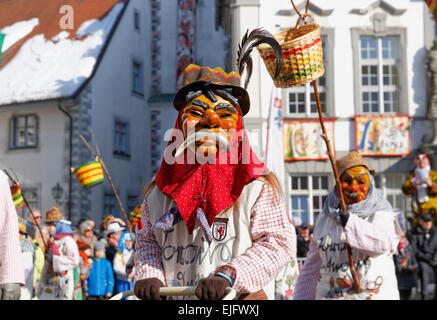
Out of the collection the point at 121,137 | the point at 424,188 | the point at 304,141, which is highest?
the point at 121,137

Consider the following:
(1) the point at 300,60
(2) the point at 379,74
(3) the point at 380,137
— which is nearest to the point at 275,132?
(3) the point at 380,137

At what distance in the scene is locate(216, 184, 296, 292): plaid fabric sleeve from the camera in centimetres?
297

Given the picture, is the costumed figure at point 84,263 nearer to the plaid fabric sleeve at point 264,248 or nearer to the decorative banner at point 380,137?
the plaid fabric sleeve at point 264,248

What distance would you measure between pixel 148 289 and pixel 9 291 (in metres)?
1.29

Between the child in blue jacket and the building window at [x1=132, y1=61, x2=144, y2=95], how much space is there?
13.6m

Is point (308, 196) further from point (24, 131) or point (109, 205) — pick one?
point (24, 131)

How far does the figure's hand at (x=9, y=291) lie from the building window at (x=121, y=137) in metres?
17.6

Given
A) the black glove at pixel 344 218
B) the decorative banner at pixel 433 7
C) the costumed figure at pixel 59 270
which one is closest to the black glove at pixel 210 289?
the black glove at pixel 344 218

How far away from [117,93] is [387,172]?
876 centimetres

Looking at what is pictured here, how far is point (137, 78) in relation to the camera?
22672 millimetres

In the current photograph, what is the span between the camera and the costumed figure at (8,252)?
395 cm

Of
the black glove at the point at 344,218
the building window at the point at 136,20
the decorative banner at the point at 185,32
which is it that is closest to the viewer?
the black glove at the point at 344,218

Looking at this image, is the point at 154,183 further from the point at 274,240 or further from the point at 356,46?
the point at 356,46

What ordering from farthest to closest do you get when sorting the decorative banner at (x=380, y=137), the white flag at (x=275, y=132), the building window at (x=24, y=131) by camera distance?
the building window at (x=24, y=131), the decorative banner at (x=380, y=137), the white flag at (x=275, y=132)
